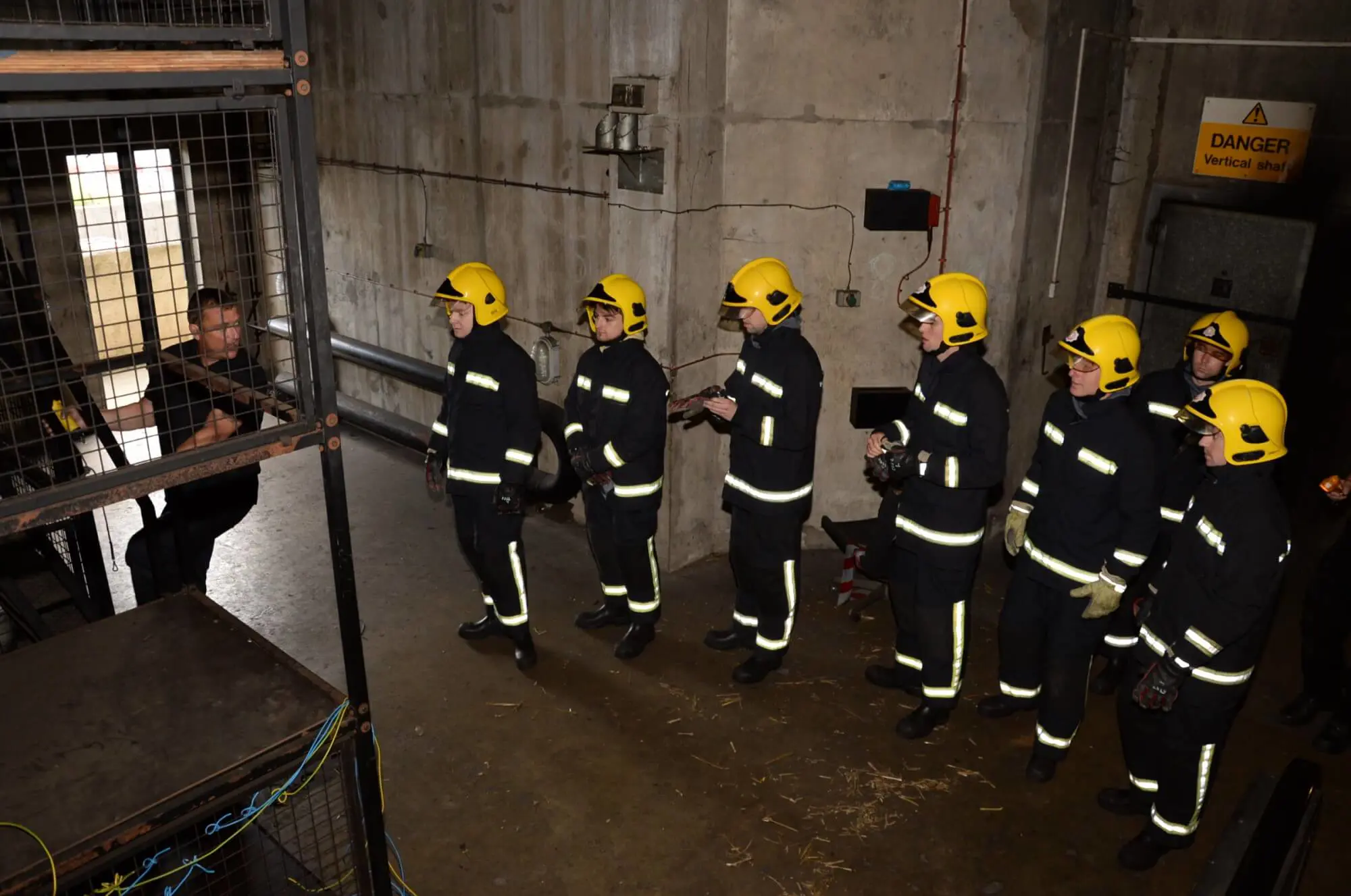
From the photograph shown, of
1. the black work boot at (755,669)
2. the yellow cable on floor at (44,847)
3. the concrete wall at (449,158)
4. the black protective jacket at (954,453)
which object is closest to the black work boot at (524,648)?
the black work boot at (755,669)

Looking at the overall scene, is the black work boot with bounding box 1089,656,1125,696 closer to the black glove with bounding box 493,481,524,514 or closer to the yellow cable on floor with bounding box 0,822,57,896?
the black glove with bounding box 493,481,524,514

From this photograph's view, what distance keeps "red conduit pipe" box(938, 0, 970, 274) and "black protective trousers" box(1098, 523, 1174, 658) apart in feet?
7.93

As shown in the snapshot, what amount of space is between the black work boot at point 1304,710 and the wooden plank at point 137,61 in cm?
581

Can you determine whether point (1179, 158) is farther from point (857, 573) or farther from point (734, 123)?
point (857, 573)

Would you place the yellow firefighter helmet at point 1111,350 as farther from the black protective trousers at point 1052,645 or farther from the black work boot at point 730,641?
the black work boot at point 730,641

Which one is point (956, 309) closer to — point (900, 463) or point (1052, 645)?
point (900, 463)

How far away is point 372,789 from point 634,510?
2.76 metres

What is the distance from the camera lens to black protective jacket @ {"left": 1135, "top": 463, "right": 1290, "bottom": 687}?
4.09 meters

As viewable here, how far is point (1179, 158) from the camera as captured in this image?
7336mm

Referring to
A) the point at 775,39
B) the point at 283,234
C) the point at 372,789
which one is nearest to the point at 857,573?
the point at 775,39

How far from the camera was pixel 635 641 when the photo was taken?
6227 mm

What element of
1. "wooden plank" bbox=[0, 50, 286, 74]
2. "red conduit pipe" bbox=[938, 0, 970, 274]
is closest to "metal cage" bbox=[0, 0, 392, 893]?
"wooden plank" bbox=[0, 50, 286, 74]

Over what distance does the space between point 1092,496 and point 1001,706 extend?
1.51 meters

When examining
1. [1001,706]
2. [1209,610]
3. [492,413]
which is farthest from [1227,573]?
[492,413]
